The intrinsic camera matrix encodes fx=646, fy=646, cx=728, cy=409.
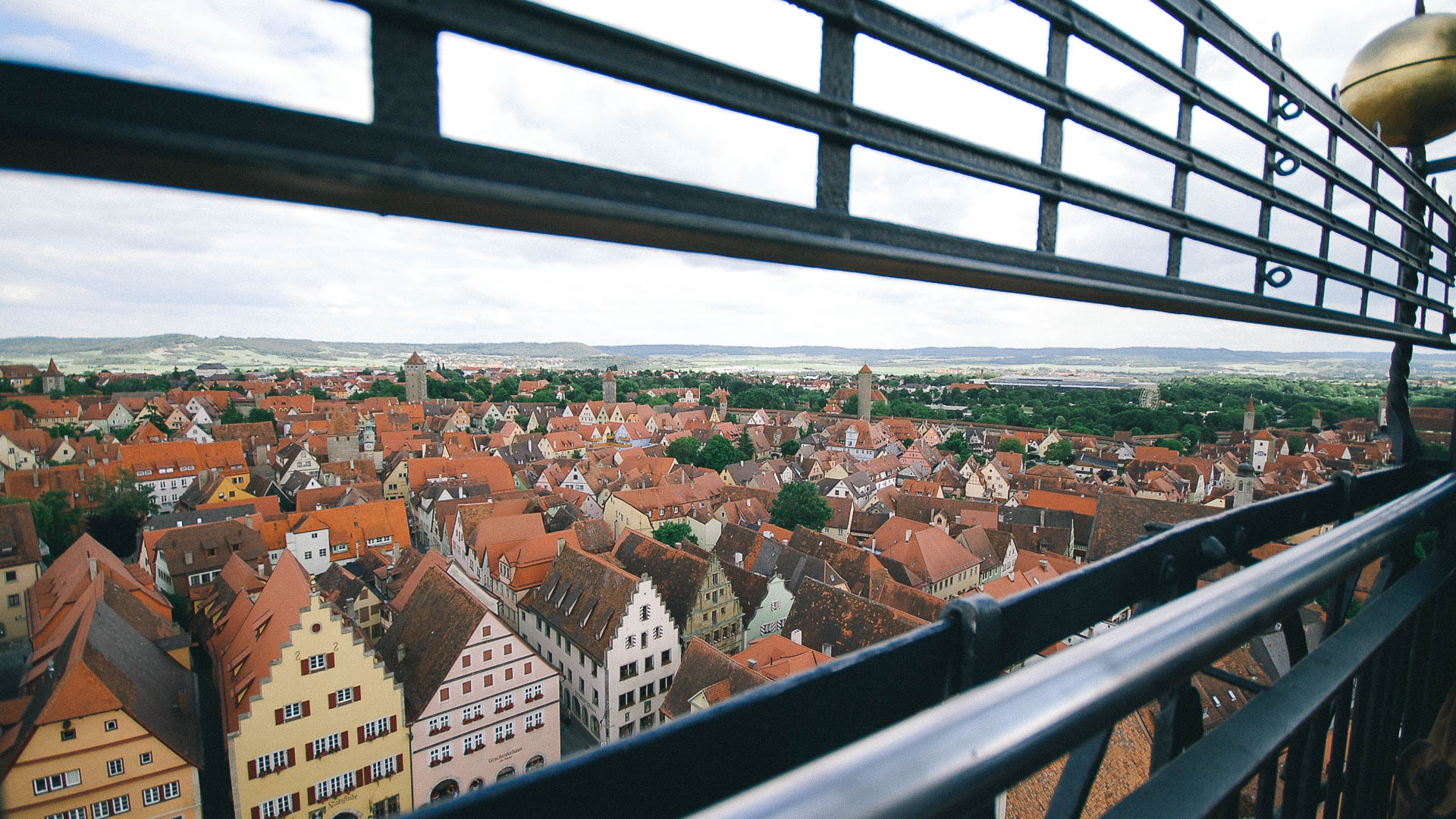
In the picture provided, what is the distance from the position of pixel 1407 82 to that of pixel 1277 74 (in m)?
1.19

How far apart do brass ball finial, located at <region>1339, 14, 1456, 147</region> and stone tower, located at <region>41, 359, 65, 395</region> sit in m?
4.31

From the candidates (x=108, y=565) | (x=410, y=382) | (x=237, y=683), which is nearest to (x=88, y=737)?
(x=237, y=683)

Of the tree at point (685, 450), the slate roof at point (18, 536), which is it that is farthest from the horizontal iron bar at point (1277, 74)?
the tree at point (685, 450)

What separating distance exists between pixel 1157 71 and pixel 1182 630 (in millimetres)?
1473

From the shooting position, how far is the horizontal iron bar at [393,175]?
1.50 feet

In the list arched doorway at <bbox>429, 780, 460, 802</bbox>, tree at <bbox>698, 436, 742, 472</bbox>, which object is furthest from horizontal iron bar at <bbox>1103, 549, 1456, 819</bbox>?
tree at <bbox>698, 436, 742, 472</bbox>

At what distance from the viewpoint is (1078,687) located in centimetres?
60

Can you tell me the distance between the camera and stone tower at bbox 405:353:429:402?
62.6 meters

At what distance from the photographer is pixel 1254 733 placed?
972mm

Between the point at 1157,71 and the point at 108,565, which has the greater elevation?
the point at 1157,71

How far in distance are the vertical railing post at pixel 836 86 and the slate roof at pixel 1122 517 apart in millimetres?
22547

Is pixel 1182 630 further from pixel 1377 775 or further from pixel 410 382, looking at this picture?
pixel 410 382

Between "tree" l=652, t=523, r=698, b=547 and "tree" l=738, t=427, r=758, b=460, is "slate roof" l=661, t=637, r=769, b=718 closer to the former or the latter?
"tree" l=652, t=523, r=698, b=547

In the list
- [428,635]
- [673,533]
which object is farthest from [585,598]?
[673,533]
